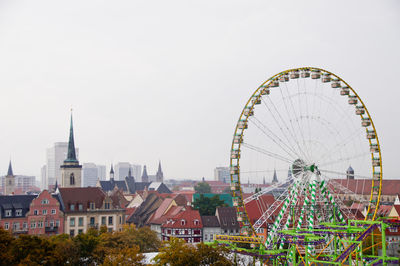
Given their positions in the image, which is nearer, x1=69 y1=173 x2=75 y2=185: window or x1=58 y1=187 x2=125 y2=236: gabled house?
x1=58 y1=187 x2=125 y2=236: gabled house

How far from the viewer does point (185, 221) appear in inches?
3900

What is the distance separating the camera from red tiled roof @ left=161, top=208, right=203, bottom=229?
98438 millimetres

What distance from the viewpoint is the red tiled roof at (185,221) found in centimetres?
9844

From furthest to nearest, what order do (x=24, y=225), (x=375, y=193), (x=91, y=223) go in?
(x=91, y=223), (x=24, y=225), (x=375, y=193)

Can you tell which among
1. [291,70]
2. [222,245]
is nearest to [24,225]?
[222,245]

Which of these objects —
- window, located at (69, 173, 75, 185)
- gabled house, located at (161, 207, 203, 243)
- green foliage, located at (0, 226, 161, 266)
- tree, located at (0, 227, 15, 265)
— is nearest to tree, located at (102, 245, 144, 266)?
green foliage, located at (0, 226, 161, 266)

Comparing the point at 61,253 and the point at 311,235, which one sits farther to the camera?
the point at 61,253

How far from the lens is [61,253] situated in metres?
54.6

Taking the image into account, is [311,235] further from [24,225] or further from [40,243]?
[24,225]

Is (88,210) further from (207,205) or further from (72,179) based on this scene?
(72,179)

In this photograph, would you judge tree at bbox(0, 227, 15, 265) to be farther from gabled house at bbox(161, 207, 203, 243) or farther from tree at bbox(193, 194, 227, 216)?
tree at bbox(193, 194, 227, 216)

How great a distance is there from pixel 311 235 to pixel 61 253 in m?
25.9

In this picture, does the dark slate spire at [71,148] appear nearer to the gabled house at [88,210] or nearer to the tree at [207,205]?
the tree at [207,205]

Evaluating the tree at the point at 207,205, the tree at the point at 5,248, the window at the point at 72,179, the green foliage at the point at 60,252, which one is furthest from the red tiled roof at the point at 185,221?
the window at the point at 72,179
